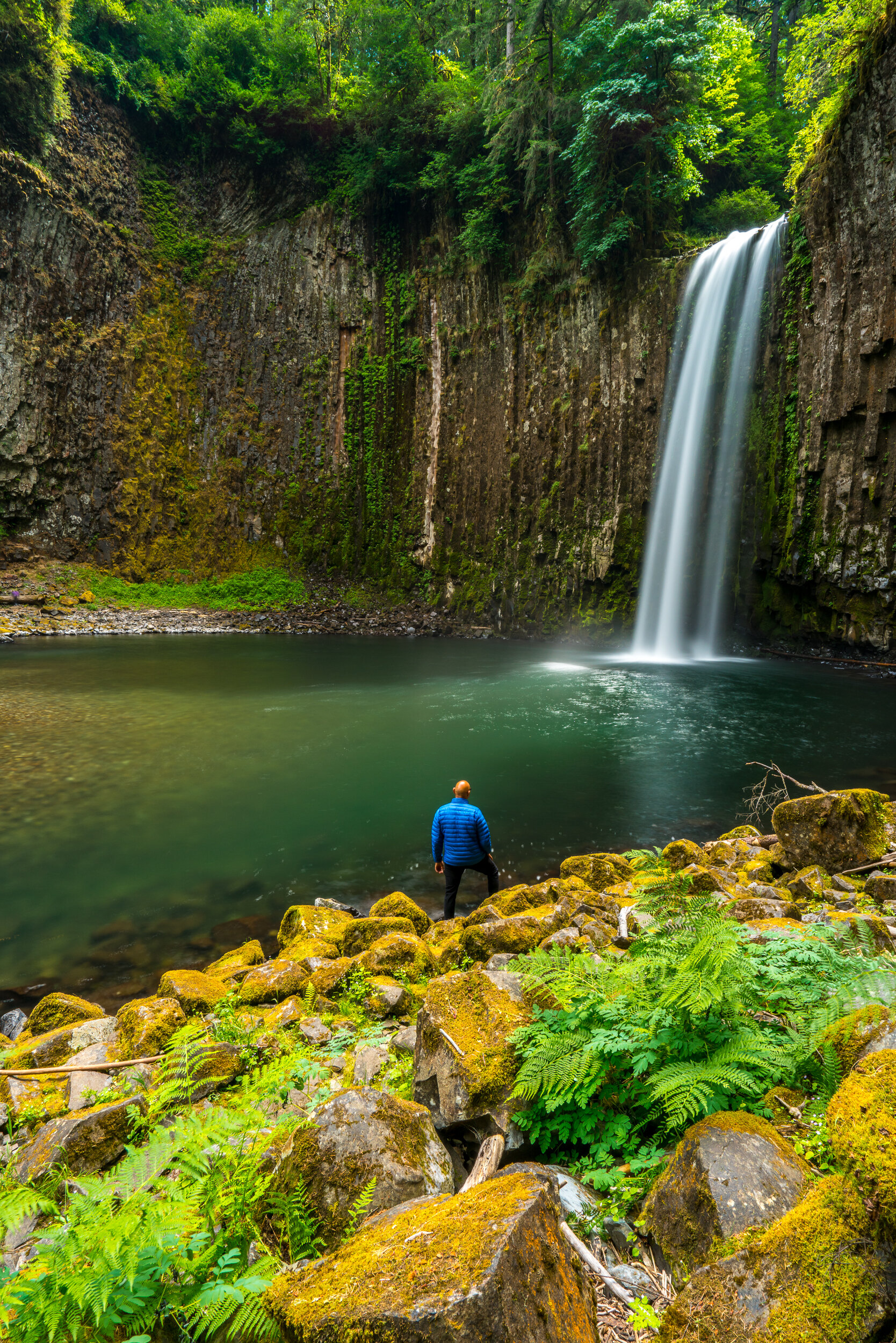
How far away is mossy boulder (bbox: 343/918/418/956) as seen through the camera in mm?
4938

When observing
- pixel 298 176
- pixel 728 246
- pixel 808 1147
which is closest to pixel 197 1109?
pixel 808 1147

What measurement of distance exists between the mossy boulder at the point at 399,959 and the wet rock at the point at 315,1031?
71cm

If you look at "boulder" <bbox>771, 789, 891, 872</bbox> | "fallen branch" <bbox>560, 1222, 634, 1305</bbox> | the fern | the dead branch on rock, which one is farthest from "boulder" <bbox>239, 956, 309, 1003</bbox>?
the dead branch on rock

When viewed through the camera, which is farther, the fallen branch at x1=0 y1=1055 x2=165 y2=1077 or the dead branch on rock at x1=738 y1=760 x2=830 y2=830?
the dead branch on rock at x1=738 y1=760 x2=830 y2=830

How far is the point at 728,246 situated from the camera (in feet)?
73.9

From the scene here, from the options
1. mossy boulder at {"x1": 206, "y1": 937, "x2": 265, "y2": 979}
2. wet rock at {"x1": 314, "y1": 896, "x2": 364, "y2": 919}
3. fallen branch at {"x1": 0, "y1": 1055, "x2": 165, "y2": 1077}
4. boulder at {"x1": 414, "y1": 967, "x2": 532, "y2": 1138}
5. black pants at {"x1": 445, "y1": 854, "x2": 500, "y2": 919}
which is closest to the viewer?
boulder at {"x1": 414, "y1": 967, "x2": 532, "y2": 1138}

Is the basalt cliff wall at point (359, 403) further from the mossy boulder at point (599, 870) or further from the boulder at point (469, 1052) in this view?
the boulder at point (469, 1052)

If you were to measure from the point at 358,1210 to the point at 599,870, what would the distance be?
4631 mm

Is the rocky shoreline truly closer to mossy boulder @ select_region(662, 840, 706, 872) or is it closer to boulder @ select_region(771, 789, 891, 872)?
boulder @ select_region(771, 789, 891, 872)

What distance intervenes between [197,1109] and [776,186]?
37769 mm

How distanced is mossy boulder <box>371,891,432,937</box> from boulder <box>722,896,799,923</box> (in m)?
2.67

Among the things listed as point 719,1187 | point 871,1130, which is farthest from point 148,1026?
point 871,1130

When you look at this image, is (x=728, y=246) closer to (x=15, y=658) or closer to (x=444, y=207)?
(x=444, y=207)

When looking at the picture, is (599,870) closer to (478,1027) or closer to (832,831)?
(832,831)
